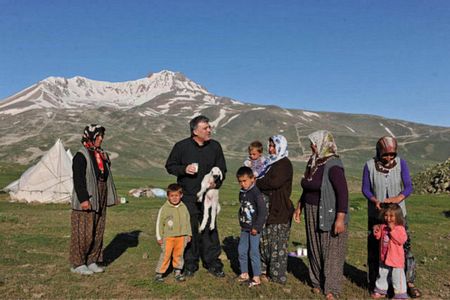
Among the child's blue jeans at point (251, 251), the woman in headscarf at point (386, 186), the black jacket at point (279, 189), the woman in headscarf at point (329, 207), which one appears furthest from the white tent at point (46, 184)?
the woman in headscarf at point (386, 186)

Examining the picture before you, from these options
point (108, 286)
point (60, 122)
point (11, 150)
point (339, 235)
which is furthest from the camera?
point (60, 122)

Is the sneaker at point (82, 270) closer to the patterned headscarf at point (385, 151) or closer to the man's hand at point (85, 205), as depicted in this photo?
the man's hand at point (85, 205)

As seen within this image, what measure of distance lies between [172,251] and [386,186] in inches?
146

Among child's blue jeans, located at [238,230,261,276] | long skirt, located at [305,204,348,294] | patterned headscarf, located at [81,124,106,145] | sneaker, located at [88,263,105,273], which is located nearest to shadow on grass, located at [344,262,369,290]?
long skirt, located at [305,204,348,294]

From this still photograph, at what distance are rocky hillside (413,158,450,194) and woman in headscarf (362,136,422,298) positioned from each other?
25.9 meters

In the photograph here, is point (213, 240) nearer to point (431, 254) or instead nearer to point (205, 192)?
point (205, 192)

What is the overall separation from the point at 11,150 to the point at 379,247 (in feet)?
295

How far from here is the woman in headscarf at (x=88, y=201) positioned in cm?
698

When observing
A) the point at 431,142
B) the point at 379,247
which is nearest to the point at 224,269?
the point at 379,247

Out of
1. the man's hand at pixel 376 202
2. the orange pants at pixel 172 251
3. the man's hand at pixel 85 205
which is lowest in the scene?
the orange pants at pixel 172 251

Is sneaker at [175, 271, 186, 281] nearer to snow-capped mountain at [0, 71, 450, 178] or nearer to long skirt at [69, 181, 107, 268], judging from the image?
long skirt at [69, 181, 107, 268]

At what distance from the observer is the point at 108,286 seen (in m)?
6.58

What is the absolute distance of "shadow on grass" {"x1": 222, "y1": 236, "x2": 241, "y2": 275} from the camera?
316 inches

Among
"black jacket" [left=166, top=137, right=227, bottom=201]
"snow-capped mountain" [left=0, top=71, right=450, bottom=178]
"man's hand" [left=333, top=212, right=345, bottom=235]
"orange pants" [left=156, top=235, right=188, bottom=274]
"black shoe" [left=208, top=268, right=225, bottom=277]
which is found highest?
"snow-capped mountain" [left=0, top=71, right=450, bottom=178]
